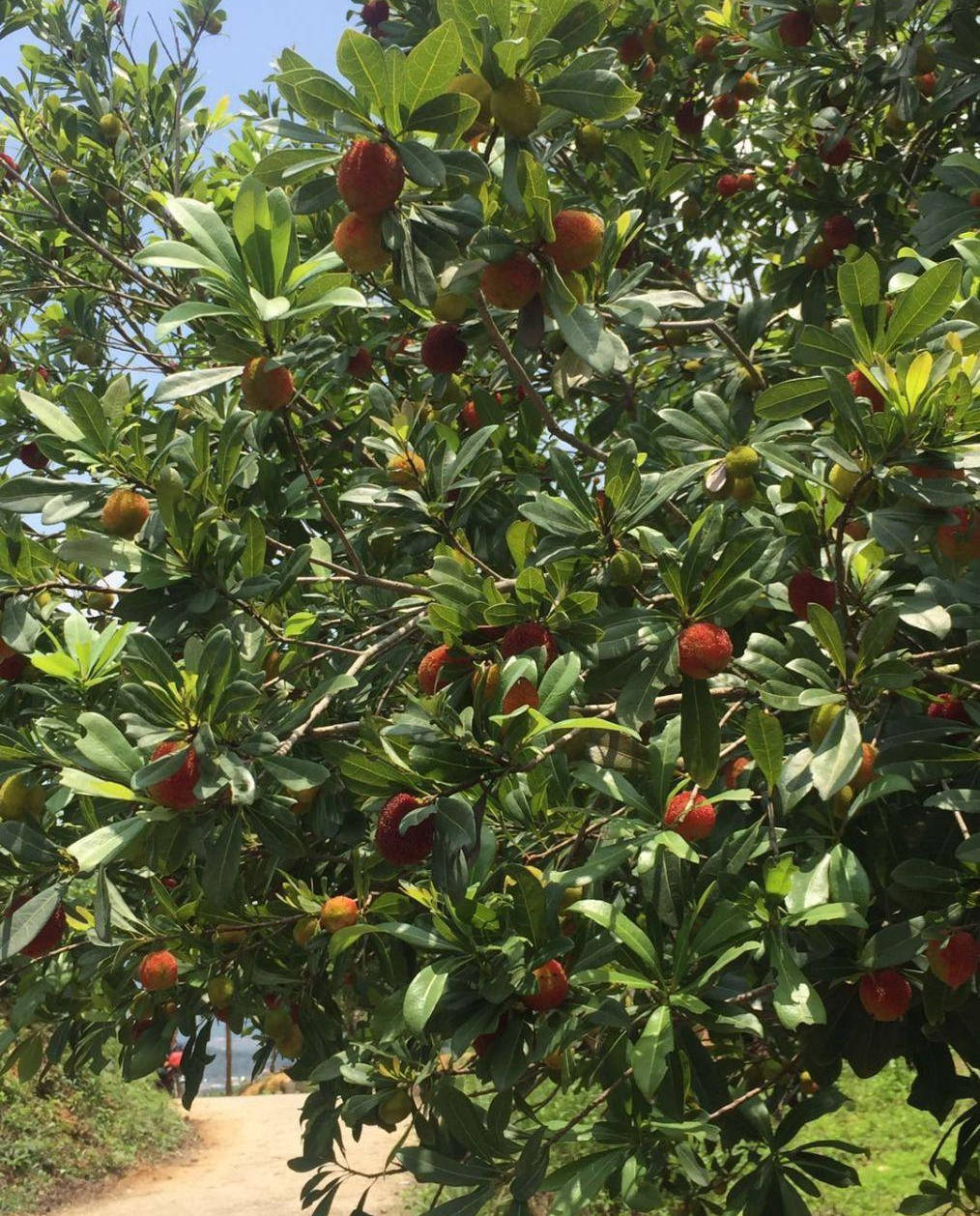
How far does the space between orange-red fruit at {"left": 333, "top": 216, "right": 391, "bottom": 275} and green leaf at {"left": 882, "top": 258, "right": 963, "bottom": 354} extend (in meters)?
0.74

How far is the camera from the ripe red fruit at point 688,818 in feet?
5.36

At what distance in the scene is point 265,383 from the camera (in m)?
1.73

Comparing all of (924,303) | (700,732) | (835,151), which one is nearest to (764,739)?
(700,732)

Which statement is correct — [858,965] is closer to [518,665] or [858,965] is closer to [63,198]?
[518,665]

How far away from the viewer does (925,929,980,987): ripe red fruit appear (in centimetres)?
165

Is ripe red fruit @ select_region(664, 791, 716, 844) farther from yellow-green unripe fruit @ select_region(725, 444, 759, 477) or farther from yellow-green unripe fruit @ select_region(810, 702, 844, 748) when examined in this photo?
yellow-green unripe fruit @ select_region(725, 444, 759, 477)

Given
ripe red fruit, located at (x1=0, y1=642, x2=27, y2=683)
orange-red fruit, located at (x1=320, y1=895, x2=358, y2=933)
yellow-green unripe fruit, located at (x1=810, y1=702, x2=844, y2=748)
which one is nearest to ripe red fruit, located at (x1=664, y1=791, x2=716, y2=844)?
yellow-green unripe fruit, located at (x1=810, y1=702, x2=844, y2=748)

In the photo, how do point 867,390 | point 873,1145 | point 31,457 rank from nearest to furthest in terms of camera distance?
point 867,390 → point 31,457 → point 873,1145

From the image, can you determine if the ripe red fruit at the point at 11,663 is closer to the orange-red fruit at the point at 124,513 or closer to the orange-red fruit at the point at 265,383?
the orange-red fruit at the point at 124,513

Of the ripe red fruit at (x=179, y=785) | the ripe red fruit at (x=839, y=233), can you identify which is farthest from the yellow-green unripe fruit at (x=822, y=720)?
the ripe red fruit at (x=839, y=233)

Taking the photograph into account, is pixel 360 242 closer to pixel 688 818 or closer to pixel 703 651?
pixel 703 651

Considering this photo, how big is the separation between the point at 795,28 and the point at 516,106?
80.5 inches

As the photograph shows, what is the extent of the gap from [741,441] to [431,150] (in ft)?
3.03

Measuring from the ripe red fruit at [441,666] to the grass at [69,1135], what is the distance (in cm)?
744
